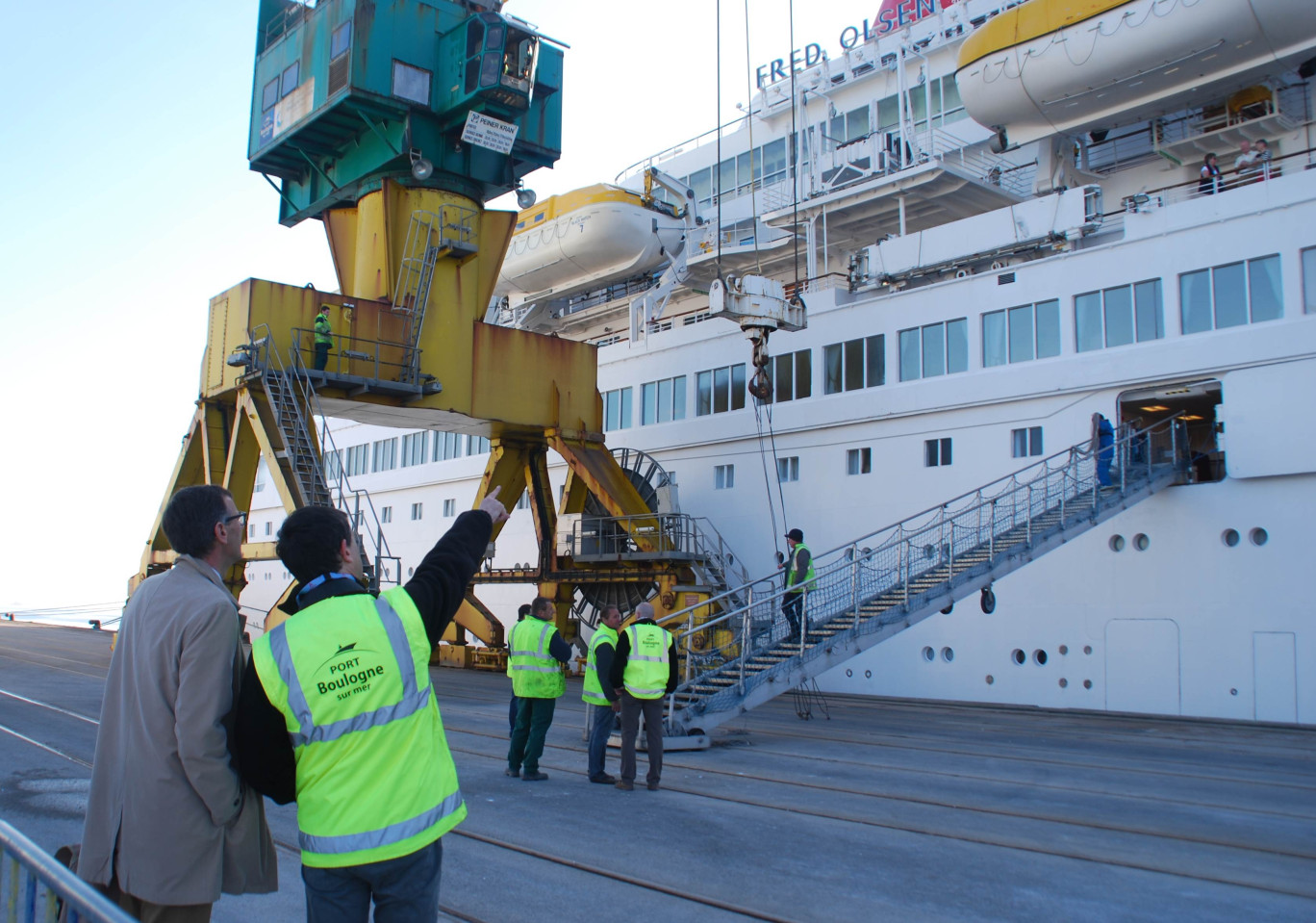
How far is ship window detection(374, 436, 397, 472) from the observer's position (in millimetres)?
33562

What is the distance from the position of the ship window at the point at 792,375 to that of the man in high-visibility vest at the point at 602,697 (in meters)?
13.0

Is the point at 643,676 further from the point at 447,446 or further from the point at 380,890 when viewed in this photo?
the point at 447,446

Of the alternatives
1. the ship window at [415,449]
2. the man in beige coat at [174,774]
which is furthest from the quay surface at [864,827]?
the ship window at [415,449]

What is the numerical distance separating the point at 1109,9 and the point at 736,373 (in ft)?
33.4

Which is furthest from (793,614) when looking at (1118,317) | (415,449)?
(415,449)

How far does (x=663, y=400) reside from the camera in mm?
25000

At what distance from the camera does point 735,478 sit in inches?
902

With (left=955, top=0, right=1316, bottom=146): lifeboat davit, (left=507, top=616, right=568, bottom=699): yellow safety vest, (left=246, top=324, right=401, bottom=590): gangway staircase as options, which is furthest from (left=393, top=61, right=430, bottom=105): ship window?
(left=507, top=616, right=568, bottom=699): yellow safety vest

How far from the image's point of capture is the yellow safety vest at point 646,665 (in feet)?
30.5

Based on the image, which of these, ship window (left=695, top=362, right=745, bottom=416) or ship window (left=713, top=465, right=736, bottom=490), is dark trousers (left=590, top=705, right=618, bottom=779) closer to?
ship window (left=713, top=465, right=736, bottom=490)

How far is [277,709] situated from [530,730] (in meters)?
6.67

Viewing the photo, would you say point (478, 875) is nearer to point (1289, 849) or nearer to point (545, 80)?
point (1289, 849)

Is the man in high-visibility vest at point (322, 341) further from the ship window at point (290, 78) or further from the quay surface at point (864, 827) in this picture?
the quay surface at point (864, 827)

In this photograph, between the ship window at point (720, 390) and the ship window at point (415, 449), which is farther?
the ship window at point (415, 449)
